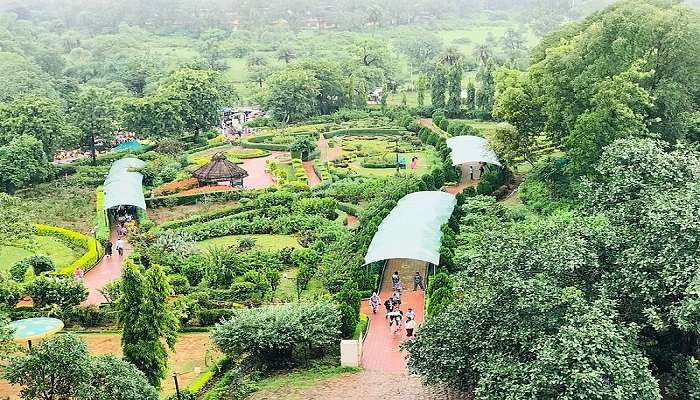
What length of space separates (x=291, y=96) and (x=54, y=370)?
47242 millimetres

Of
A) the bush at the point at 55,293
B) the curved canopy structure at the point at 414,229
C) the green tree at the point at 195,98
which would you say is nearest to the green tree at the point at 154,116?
the green tree at the point at 195,98

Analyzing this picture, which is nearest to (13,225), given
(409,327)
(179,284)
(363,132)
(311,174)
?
(179,284)

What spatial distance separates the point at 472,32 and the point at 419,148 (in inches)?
3852

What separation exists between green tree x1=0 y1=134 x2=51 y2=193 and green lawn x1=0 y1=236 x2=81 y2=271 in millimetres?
9210

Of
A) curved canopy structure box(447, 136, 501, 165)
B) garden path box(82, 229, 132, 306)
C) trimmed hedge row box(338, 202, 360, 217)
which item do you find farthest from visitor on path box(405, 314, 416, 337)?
curved canopy structure box(447, 136, 501, 165)

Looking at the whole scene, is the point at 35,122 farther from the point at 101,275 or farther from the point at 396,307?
the point at 396,307

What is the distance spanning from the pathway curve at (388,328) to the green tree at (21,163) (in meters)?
24.7

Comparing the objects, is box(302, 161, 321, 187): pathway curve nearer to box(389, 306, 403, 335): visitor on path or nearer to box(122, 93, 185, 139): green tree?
box(122, 93, 185, 139): green tree

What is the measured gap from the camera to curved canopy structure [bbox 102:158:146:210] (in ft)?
121

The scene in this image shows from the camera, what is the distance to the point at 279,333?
20703 mm

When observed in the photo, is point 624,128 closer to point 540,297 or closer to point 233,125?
point 540,297

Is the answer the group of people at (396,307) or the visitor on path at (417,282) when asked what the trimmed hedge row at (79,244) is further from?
the visitor on path at (417,282)

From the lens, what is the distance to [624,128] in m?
28.7

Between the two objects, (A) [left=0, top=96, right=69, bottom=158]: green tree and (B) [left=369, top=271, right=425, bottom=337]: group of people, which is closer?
(B) [left=369, top=271, right=425, bottom=337]: group of people
